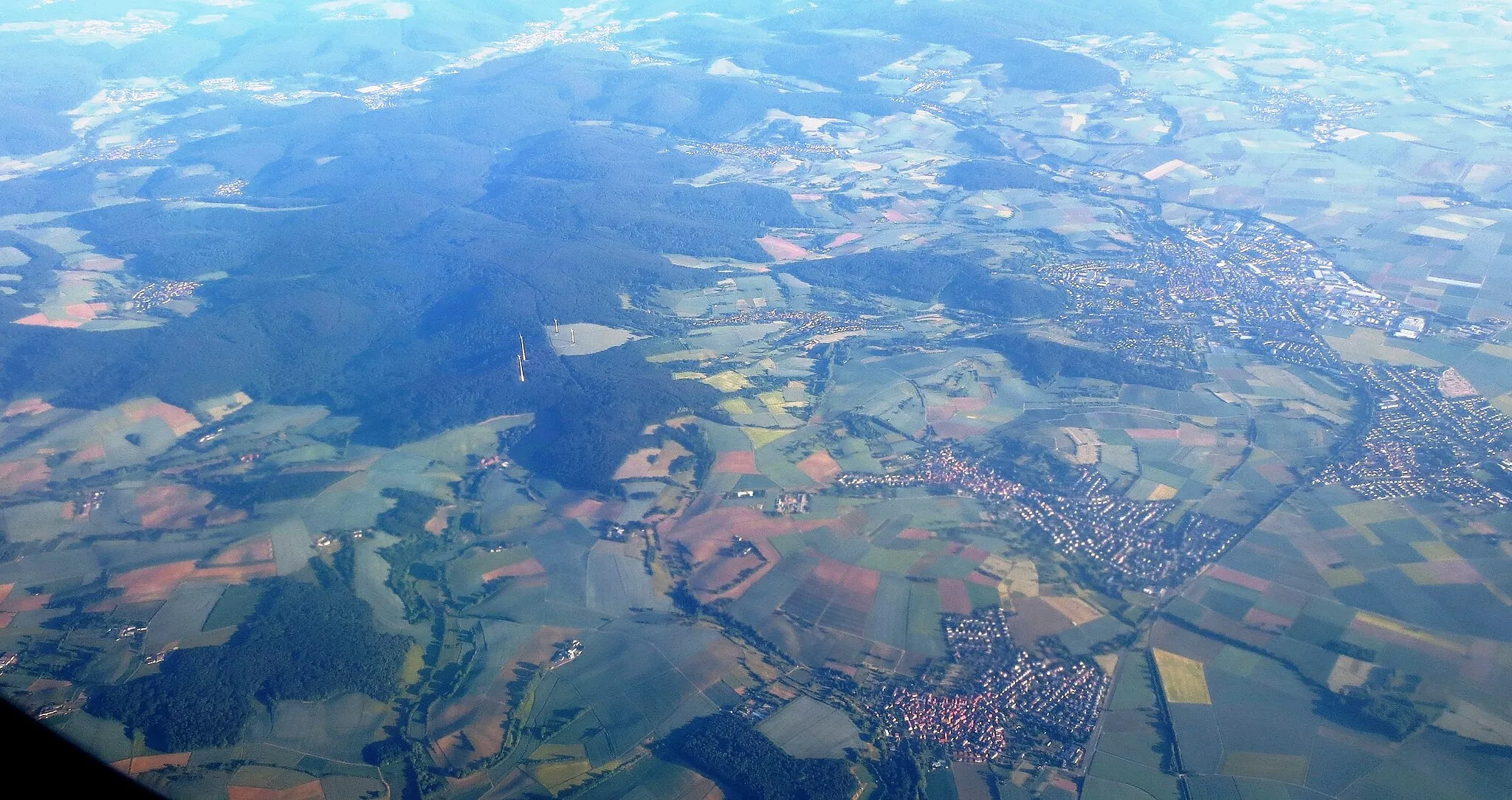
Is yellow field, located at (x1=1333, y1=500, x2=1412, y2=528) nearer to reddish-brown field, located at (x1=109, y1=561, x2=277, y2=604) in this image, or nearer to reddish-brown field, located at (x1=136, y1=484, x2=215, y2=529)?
reddish-brown field, located at (x1=109, y1=561, x2=277, y2=604)

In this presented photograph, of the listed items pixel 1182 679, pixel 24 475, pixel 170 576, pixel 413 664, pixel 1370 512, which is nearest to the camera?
pixel 1182 679

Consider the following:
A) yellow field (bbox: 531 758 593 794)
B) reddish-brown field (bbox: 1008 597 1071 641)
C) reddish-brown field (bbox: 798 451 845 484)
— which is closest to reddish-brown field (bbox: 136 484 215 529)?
yellow field (bbox: 531 758 593 794)

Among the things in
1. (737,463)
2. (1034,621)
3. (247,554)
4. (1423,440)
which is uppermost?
(1423,440)

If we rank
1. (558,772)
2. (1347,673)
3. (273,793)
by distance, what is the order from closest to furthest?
(273,793) < (558,772) < (1347,673)

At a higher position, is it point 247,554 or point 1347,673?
point 1347,673

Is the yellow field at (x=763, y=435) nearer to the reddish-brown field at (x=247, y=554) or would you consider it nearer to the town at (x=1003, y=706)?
the town at (x=1003, y=706)

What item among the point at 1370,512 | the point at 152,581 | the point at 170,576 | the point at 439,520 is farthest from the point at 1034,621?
the point at 152,581

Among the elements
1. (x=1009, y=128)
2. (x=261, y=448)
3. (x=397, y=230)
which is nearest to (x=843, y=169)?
(x=1009, y=128)

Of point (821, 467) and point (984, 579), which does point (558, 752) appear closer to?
point (984, 579)
